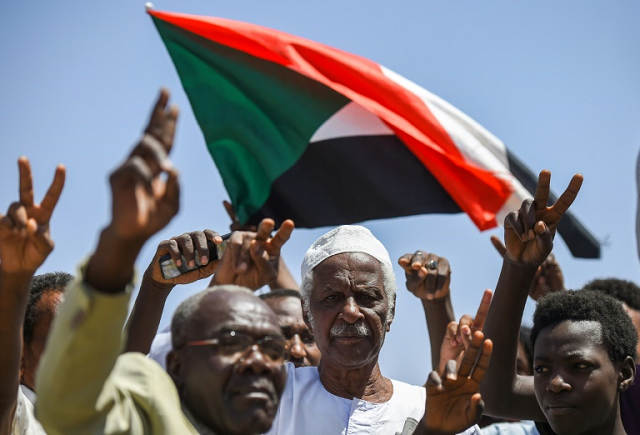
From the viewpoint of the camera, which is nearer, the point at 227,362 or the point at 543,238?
the point at 227,362

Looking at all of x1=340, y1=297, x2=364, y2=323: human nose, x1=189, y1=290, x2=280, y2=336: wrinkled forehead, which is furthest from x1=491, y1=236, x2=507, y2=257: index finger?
x1=189, y1=290, x2=280, y2=336: wrinkled forehead

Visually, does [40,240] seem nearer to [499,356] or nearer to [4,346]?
[4,346]

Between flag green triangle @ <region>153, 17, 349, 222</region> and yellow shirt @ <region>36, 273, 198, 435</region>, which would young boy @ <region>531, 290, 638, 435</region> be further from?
flag green triangle @ <region>153, 17, 349, 222</region>

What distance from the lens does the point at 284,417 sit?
4.62 metres

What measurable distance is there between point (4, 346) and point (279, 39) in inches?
188

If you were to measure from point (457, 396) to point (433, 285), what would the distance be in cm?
182

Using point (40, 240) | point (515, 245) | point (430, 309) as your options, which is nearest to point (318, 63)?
point (430, 309)

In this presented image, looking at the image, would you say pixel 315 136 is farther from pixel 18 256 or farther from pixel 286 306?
pixel 18 256

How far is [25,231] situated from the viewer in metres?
3.56

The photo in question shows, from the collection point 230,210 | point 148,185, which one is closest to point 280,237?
point 148,185

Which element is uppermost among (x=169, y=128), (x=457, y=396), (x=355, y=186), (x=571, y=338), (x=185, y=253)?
(x=355, y=186)

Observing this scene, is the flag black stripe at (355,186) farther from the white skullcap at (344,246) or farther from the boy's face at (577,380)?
the boy's face at (577,380)

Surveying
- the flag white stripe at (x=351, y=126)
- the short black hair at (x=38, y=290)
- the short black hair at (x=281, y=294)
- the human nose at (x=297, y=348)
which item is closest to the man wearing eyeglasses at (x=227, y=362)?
the short black hair at (x=38, y=290)

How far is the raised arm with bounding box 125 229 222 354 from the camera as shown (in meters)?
4.79
